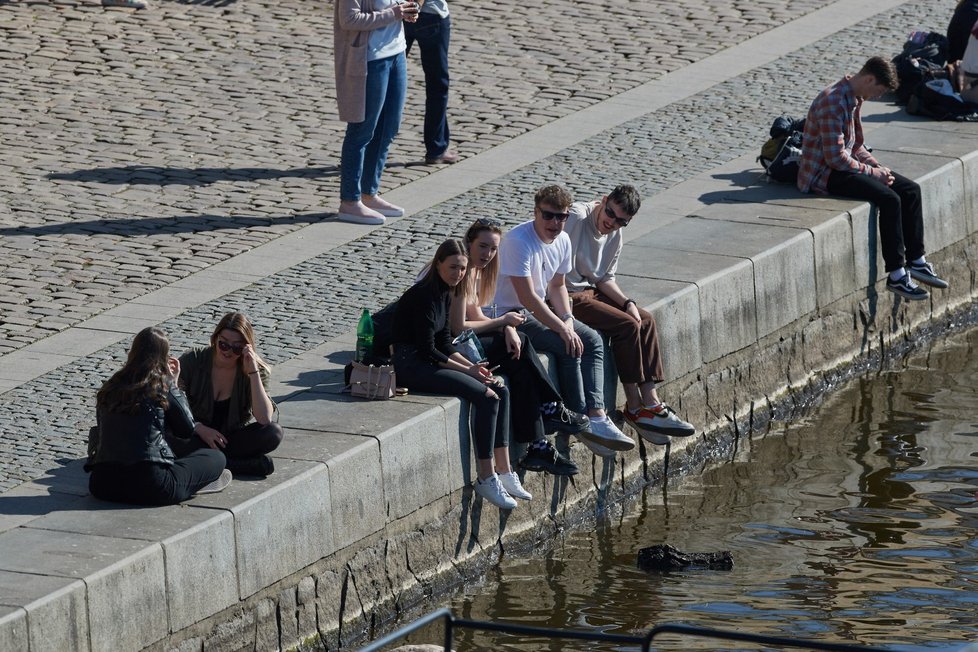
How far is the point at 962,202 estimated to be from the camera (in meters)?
12.6

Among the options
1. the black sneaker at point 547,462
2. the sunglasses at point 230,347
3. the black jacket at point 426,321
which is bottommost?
the black sneaker at point 547,462

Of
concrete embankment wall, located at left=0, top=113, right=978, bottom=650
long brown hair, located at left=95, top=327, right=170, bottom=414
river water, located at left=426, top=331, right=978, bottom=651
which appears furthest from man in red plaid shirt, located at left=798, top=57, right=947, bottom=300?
long brown hair, located at left=95, top=327, right=170, bottom=414

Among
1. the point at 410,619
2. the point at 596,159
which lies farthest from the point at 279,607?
the point at 596,159

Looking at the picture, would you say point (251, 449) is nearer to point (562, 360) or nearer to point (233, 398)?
point (233, 398)

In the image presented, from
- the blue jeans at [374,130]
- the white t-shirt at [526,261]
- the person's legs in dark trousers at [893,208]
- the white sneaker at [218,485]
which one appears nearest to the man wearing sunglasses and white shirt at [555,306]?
the white t-shirt at [526,261]

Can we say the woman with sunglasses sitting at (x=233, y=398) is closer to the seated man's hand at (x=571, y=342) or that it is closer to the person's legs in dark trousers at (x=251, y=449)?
the person's legs in dark trousers at (x=251, y=449)

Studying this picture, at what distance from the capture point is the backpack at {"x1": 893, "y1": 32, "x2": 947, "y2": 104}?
44.9 feet

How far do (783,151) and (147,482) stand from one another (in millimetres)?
6024

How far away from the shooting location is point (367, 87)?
11.1 metres

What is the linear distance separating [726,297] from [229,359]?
373cm

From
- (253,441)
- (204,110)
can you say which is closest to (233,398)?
(253,441)

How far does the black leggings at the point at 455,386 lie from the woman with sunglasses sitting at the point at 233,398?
2.87 ft

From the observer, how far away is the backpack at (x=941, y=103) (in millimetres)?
13539

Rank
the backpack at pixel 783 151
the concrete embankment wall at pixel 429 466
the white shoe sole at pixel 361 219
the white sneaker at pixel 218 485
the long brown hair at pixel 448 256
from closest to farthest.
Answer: the concrete embankment wall at pixel 429 466 → the white sneaker at pixel 218 485 → the long brown hair at pixel 448 256 → the white shoe sole at pixel 361 219 → the backpack at pixel 783 151
